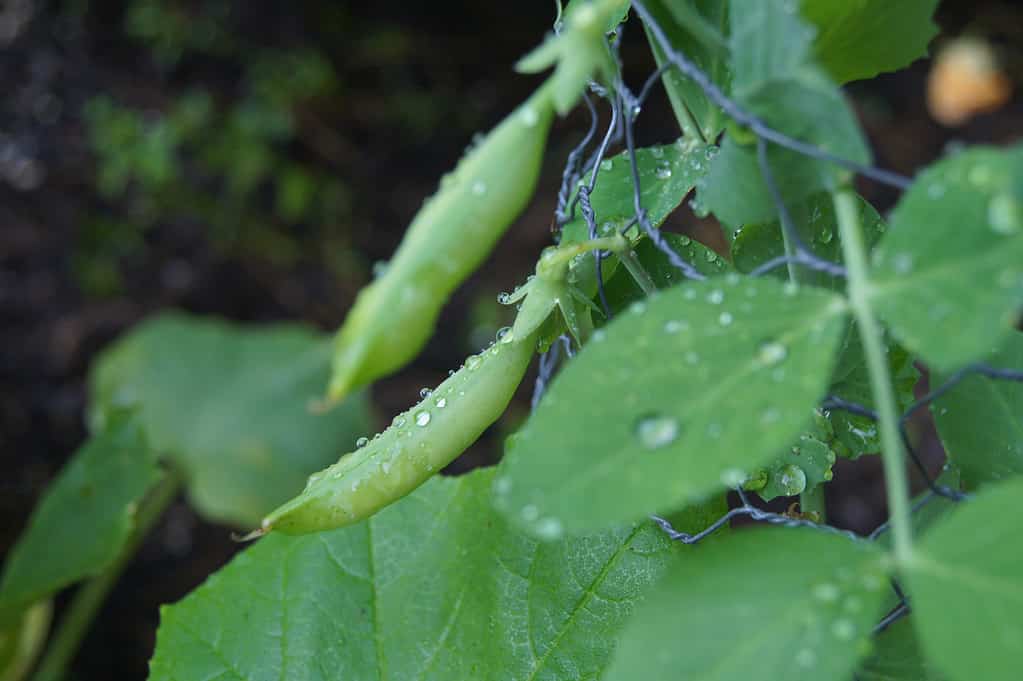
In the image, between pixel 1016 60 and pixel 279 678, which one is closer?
pixel 279 678

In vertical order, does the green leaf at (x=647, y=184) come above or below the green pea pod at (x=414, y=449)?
above

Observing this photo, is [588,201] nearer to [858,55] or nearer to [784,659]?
[858,55]

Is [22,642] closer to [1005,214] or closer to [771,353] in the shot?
[771,353]

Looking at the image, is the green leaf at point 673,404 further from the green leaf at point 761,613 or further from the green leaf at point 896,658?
the green leaf at point 896,658

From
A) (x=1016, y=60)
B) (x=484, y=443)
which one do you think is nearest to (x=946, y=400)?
(x=484, y=443)


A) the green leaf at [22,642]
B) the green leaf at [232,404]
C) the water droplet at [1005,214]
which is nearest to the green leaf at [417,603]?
the water droplet at [1005,214]

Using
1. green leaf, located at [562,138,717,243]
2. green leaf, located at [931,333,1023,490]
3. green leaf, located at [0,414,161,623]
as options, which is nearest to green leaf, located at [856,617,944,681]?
green leaf, located at [931,333,1023,490]
